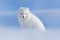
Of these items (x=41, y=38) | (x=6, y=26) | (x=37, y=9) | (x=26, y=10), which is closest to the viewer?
(x=41, y=38)

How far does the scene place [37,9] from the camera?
8.20 ft

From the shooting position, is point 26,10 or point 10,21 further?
point 10,21

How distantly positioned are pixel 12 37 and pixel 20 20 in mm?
268

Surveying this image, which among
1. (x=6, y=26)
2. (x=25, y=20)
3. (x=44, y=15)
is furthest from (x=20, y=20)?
(x=44, y=15)

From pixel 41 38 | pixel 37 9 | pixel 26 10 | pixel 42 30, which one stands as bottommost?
pixel 41 38

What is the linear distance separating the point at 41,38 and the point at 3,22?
2.21ft

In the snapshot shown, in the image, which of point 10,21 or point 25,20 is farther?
point 10,21

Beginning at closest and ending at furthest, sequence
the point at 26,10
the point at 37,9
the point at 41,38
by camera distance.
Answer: the point at 41,38 < the point at 26,10 < the point at 37,9

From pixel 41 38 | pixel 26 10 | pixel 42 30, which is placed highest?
pixel 26 10

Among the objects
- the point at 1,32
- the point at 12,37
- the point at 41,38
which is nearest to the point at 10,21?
the point at 1,32

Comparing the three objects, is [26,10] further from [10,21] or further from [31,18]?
[10,21]

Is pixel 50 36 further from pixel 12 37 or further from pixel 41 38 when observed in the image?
pixel 12 37

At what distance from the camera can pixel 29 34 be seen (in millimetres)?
2031

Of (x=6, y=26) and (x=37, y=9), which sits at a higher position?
(x=37, y=9)
